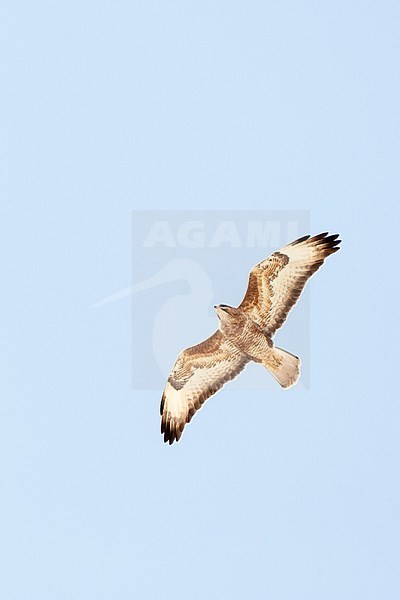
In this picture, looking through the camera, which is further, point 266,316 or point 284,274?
point 266,316

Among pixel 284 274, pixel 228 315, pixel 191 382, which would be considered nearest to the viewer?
pixel 284 274

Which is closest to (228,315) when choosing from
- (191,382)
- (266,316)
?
(266,316)

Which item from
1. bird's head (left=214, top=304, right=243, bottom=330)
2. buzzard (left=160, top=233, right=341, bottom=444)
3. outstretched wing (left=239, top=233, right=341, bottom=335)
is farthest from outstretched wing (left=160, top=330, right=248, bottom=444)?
outstretched wing (left=239, top=233, right=341, bottom=335)

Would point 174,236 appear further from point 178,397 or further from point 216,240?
point 178,397

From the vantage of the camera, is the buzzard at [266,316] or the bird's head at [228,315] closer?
the buzzard at [266,316]

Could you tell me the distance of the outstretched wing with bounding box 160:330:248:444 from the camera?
1342cm

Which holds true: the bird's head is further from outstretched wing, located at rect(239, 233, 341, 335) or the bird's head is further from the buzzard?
outstretched wing, located at rect(239, 233, 341, 335)

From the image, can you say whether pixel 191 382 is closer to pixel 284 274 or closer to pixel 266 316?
pixel 266 316

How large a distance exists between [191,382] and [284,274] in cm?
204

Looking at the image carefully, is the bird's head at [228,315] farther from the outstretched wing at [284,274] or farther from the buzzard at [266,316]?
the outstretched wing at [284,274]

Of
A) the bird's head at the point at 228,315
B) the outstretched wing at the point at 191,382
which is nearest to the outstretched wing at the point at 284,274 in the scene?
the bird's head at the point at 228,315

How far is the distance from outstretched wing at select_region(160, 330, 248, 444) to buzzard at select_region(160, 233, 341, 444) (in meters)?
0.01

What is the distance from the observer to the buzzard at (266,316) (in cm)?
1259

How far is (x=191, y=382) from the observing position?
1356 cm
